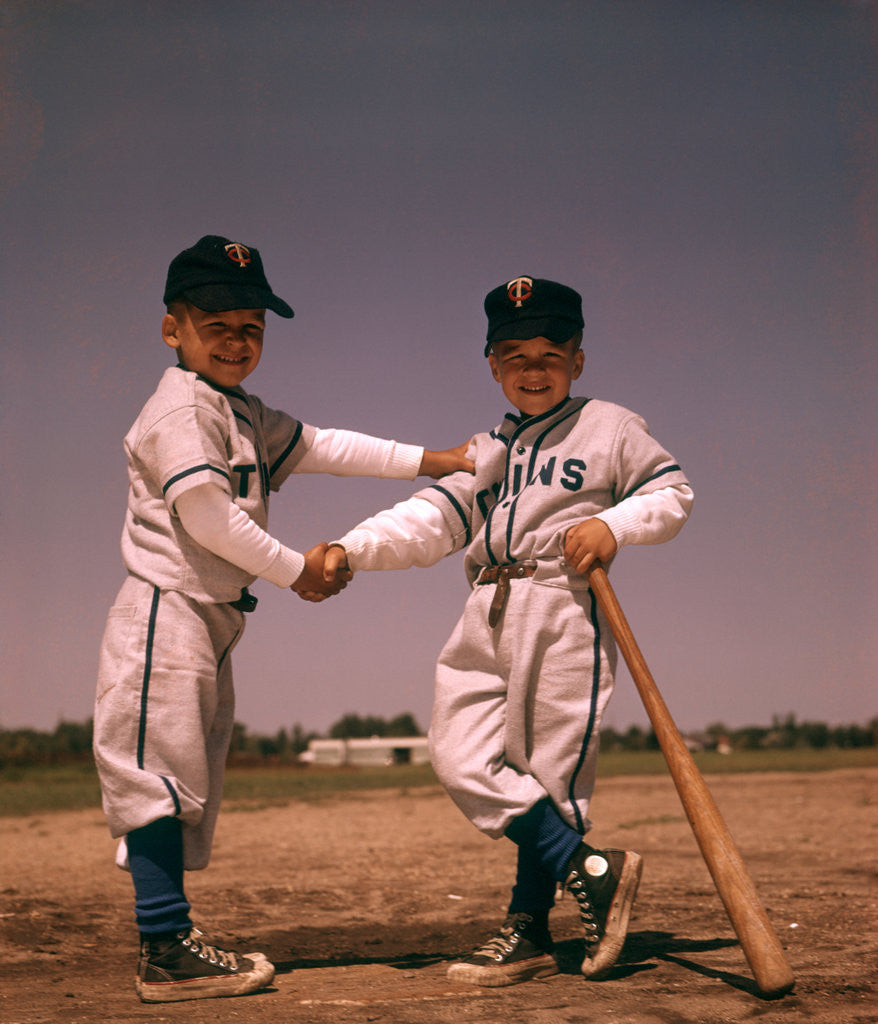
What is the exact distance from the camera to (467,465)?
10.5ft

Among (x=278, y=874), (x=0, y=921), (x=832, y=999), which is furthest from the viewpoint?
(x=278, y=874)

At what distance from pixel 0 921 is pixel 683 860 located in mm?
3204

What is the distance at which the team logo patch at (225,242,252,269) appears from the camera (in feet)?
9.48

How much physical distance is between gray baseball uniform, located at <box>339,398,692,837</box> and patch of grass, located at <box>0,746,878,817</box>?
5887mm

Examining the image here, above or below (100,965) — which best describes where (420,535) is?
above

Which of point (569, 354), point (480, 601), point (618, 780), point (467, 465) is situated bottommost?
point (618, 780)

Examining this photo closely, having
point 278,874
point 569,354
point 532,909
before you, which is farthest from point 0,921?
point 569,354

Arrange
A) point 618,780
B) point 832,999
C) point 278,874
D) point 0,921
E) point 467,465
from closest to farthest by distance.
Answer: point 832,999 < point 467,465 < point 0,921 < point 278,874 < point 618,780

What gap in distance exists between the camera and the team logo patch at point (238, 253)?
2.89 meters

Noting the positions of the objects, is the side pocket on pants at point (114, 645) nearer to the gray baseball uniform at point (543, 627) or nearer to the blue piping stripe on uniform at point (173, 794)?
the blue piping stripe on uniform at point (173, 794)

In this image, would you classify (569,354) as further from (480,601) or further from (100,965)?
(100,965)

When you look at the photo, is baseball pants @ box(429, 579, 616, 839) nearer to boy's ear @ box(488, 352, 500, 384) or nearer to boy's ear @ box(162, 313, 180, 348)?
boy's ear @ box(488, 352, 500, 384)

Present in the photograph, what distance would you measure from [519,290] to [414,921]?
2.33m

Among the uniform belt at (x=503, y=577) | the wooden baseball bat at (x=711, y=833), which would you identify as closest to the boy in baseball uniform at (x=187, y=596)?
the uniform belt at (x=503, y=577)
